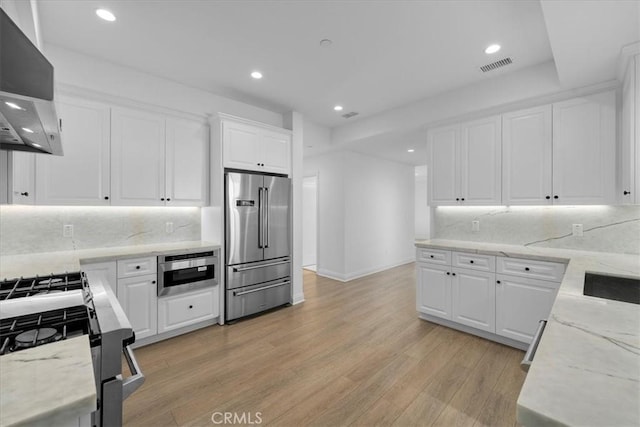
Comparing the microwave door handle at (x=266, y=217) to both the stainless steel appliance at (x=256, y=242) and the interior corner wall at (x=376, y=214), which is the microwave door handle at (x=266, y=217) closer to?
the stainless steel appliance at (x=256, y=242)

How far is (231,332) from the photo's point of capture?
3.08m

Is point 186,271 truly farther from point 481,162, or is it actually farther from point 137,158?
point 481,162

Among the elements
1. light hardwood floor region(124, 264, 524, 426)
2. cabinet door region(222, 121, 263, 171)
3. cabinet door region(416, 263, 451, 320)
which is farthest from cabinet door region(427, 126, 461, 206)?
cabinet door region(222, 121, 263, 171)

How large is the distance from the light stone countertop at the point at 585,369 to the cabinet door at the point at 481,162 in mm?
2209

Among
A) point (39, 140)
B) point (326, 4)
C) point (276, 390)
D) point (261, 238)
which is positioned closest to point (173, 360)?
point (276, 390)

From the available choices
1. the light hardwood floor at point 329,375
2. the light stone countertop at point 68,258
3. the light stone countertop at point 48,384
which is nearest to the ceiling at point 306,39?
the light stone countertop at point 68,258

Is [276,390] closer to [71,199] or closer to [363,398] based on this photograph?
[363,398]

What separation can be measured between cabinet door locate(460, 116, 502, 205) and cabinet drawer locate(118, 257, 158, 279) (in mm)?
3543

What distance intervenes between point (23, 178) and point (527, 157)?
15.7 ft

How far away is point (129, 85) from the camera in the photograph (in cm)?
291

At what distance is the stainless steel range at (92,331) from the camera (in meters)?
0.87

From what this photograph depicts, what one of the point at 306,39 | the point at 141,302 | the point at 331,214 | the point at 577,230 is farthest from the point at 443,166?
the point at 141,302

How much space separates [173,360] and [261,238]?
1574mm

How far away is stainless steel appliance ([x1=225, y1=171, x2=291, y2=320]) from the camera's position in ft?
10.9
